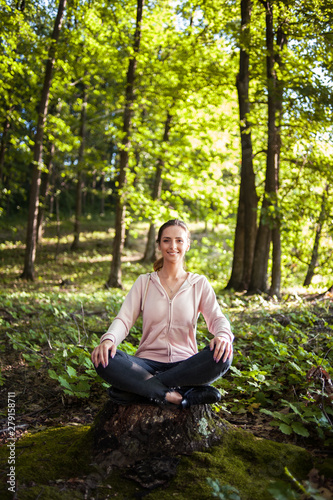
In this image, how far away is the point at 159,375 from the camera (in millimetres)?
3037

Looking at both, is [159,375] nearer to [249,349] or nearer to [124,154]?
[249,349]

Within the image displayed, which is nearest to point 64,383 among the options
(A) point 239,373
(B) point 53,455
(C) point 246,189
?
(B) point 53,455

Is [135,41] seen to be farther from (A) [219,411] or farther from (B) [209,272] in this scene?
(A) [219,411]

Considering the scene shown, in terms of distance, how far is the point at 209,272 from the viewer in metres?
16.7

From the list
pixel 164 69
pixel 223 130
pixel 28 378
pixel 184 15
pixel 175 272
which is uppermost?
pixel 184 15

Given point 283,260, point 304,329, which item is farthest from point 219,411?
point 283,260

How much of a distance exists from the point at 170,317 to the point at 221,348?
56cm

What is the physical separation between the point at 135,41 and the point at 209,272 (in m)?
8.88

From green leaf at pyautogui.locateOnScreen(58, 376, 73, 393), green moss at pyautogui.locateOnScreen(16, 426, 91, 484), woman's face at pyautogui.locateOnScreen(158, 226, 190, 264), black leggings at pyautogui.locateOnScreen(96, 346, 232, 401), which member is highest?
woman's face at pyautogui.locateOnScreen(158, 226, 190, 264)

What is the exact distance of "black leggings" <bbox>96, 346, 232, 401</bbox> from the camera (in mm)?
2916

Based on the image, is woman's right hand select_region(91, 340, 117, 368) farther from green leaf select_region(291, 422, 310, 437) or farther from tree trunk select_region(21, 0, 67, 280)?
tree trunk select_region(21, 0, 67, 280)

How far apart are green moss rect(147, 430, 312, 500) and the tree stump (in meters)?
0.10

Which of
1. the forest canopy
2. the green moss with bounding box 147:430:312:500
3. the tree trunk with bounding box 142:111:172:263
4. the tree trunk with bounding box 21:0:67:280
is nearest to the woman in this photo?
the green moss with bounding box 147:430:312:500

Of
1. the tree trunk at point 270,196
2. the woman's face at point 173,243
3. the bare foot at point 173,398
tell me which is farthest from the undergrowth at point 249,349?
the woman's face at point 173,243
